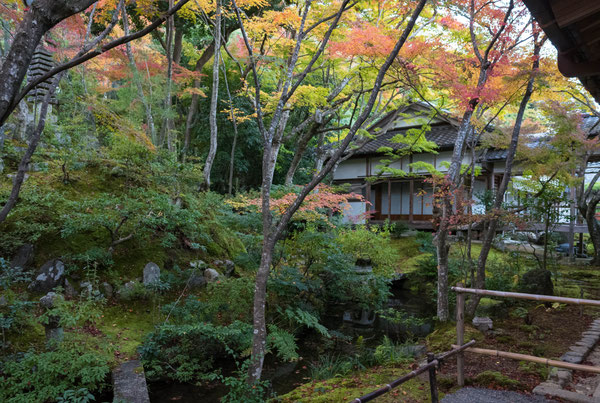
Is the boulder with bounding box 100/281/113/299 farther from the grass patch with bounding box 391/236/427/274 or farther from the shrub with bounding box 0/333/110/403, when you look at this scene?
the grass patch with bounding box 391/236/427/274

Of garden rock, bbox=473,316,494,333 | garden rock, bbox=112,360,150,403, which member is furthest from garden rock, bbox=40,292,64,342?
garden rock, bbox=473,316,494,333

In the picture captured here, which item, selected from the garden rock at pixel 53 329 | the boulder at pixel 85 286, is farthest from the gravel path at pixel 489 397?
the boulder at pixel 85 286

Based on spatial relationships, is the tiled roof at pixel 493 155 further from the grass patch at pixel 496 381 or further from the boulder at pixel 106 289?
the boulder at pixel 106 289

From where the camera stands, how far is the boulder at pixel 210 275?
7.65m

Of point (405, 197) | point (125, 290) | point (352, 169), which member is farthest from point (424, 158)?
point (125, 290)

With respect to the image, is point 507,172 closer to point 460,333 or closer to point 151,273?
point 460,333

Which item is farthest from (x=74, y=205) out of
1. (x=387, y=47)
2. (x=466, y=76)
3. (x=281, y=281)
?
(x=466, y=76)

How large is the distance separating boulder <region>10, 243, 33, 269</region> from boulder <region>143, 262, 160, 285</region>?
1.86 meters

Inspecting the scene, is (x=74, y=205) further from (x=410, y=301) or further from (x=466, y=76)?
(x=410, y=301)

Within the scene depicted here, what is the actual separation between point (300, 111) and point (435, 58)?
30.9 feet

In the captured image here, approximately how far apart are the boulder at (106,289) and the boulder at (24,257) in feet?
4.01

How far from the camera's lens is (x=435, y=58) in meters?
7.39

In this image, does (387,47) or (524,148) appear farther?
(524,148)

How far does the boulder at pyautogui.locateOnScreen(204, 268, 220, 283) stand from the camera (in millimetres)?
7654
